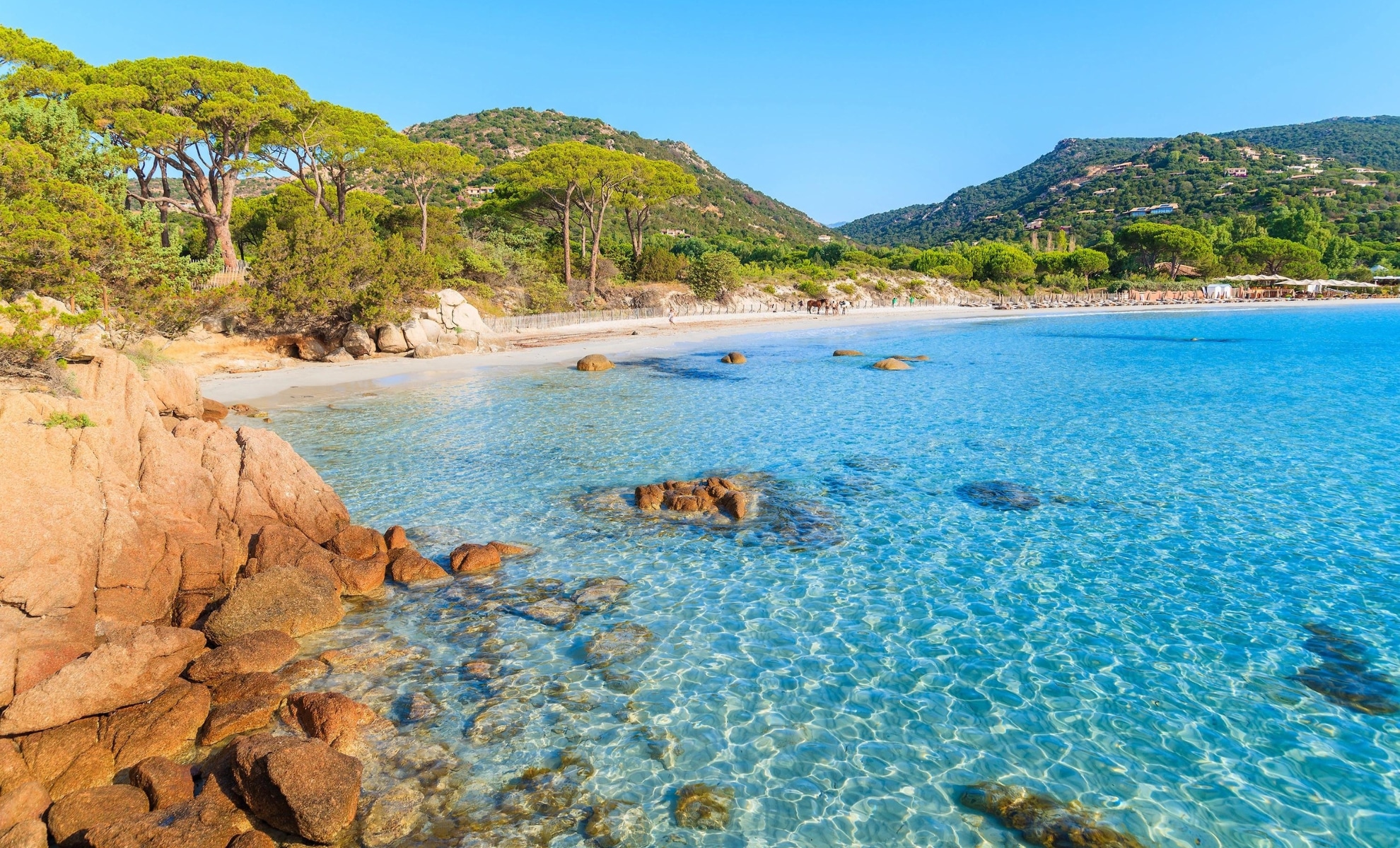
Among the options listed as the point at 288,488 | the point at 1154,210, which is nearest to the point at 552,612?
the point at 288,488

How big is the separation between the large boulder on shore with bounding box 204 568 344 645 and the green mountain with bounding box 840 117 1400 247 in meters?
132

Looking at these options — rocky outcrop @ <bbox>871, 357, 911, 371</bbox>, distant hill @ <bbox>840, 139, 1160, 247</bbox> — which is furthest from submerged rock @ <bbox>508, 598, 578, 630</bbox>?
distant hill @ <bbox>840, 139, 1160, 247</bbox>

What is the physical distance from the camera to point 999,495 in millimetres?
12742

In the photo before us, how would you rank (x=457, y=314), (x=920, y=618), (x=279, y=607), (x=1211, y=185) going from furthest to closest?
(x=1211, y=185) < (x=457, y=314) < (x=920, y=618) < (x=279, y=607)

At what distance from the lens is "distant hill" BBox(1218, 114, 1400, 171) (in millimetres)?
149750

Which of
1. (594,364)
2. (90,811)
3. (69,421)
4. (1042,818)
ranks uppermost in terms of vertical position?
(69,421)

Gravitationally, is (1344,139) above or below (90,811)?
above

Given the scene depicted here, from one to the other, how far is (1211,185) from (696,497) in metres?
163

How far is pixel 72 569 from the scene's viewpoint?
748 cm

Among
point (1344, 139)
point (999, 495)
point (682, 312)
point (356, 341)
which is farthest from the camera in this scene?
point (1344, 139)

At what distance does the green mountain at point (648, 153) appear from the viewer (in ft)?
341

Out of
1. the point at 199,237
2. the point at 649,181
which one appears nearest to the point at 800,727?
the point at 199,237

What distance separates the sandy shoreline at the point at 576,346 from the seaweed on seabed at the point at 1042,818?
22.6m

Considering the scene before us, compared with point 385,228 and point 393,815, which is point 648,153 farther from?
point 393,815
